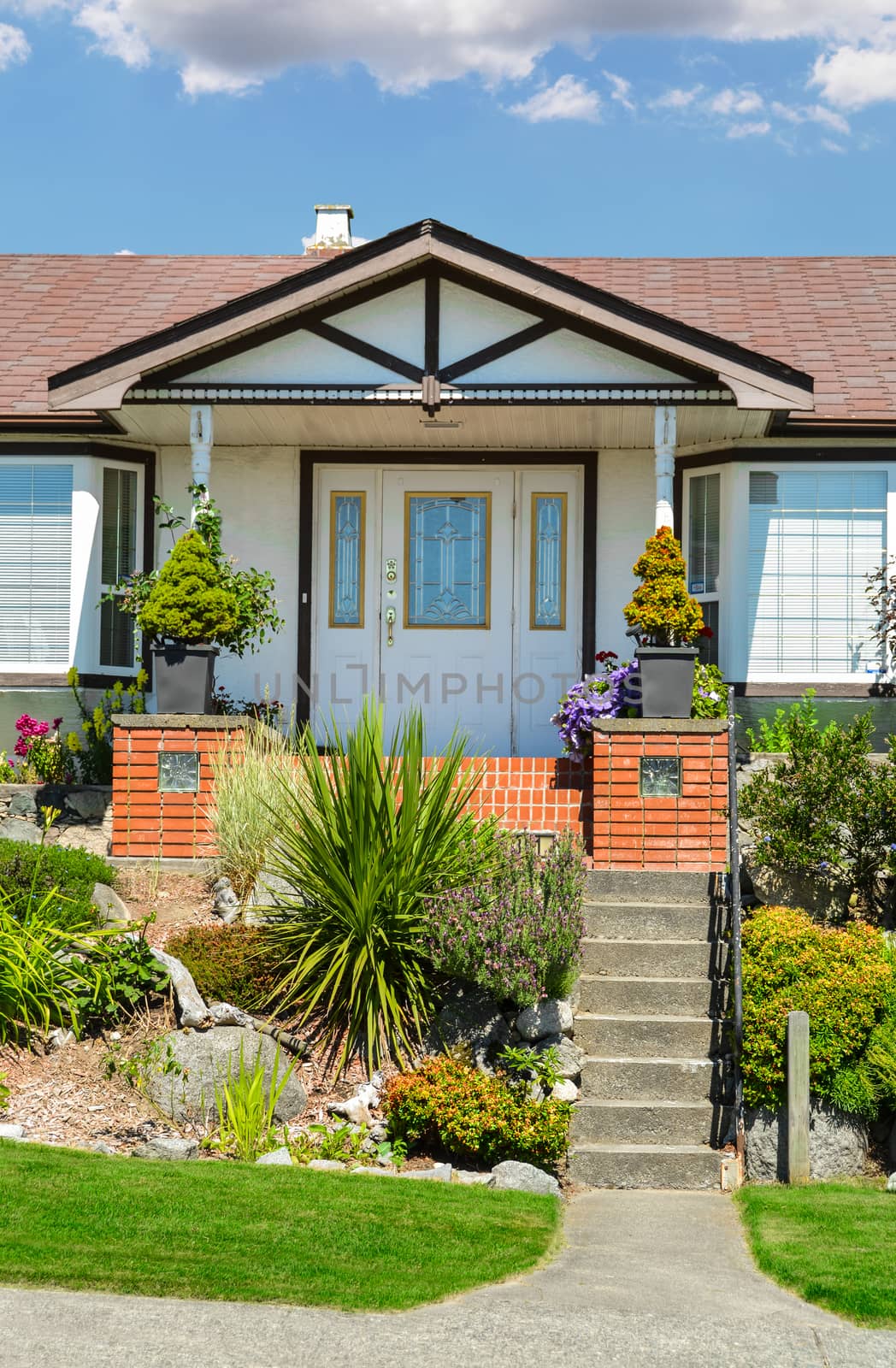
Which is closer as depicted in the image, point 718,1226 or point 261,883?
point 718,1226

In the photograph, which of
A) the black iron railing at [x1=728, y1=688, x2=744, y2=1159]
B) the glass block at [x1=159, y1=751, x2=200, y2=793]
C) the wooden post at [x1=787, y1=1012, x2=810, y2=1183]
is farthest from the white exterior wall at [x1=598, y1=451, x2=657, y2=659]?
the wooden post at [x1=787, y1=1012, x2=810, y2=1183]

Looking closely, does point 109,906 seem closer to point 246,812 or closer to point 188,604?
point 246,812

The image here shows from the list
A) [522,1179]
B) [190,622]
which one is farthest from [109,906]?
[522,1179]

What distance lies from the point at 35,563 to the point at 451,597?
10.9 feet

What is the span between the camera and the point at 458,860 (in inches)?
313

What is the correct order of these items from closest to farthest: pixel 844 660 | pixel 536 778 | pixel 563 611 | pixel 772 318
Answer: pixel 536 778
pixel 844 660
pixel 563 611
pixel 772 318

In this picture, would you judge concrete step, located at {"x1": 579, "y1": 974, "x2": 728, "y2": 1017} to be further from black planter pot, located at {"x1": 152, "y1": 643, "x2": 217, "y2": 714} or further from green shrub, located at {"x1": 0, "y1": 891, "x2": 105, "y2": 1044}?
black planter pot, located at {"x1": 152, "y1": 643, "x2": 217, "y2": 714}

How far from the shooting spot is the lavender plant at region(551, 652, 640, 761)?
967cm

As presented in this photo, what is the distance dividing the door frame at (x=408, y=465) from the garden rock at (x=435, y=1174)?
5815mm

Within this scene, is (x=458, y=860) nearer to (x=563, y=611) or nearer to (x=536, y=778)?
Result: (x=536, y=778)

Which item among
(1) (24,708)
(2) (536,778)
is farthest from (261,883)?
(1) (24,708)

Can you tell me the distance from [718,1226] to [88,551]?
7.38 metres

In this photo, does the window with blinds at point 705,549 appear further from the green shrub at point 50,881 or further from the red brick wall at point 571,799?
the green shrub at point 50,881

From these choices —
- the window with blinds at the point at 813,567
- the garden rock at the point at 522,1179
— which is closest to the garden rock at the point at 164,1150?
the garden rock at the point at 522,1179
